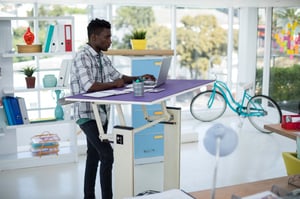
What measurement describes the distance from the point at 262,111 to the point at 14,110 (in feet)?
11.5

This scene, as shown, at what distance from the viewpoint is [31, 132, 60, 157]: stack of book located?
189 inches

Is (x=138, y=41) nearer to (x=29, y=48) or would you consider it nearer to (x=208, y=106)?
(x=29, y=48)

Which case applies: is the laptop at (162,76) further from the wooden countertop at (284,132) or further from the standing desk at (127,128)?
the wooden countertop at (284,132)

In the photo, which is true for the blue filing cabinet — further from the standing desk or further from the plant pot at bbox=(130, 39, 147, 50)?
the standing desk

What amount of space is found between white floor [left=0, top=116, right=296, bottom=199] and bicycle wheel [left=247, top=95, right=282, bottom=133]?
0.58 m

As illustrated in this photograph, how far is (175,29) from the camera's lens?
688 cm

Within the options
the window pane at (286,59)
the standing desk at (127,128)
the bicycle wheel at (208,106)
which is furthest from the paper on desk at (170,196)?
the window pane at (286,59)

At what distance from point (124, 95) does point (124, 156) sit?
16.0 inches

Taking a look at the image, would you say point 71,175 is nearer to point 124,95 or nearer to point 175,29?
point 124,95

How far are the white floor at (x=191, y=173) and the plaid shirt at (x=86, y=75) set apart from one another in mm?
1077

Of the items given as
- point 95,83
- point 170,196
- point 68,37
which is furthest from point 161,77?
point 68,37

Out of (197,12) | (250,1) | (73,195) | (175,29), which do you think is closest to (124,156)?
(73,195)

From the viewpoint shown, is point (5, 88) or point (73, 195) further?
point (5, 88)

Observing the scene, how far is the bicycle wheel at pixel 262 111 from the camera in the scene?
6.07 meters
